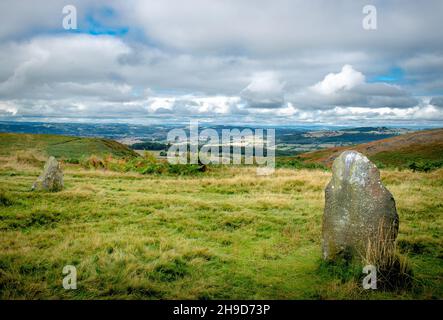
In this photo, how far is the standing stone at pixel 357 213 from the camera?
272 inches

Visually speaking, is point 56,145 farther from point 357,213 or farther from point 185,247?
point 357,213

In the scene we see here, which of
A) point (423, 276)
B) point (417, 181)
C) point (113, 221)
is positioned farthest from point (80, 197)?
point (417, 181)

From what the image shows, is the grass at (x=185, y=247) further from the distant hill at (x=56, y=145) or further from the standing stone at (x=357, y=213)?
the distant hill at (x=56, y=145)

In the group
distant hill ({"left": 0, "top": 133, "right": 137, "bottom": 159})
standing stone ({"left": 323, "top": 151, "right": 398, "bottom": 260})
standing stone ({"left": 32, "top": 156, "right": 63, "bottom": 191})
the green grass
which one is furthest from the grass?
the green grass

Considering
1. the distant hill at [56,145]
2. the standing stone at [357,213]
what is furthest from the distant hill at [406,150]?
the standing stone at [357,213]

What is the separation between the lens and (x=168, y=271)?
6.98m

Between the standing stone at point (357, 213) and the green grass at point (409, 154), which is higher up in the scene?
the standing stone at point (357, 213)

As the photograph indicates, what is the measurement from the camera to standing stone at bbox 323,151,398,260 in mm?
6910

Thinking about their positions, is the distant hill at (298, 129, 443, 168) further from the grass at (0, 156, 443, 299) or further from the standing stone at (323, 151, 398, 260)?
the standing stone at (323, 151, 398, 260)

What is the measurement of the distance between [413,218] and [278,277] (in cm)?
794

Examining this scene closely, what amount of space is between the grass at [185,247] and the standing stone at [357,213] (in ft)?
1.78

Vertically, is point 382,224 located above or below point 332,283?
above

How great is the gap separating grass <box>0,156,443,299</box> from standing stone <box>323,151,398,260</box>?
1.78ft
